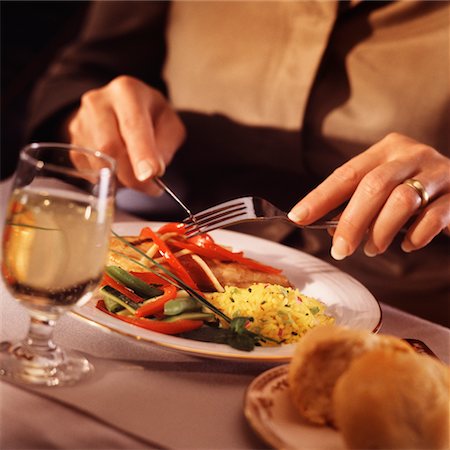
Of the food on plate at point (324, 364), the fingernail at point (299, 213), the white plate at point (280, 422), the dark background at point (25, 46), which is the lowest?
the dark background at point (25, 46)

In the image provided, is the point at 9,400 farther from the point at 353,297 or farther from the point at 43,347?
the point at 353,297

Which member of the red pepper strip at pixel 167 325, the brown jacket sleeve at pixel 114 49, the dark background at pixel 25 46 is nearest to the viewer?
the red pepper strip at pixel 167 325

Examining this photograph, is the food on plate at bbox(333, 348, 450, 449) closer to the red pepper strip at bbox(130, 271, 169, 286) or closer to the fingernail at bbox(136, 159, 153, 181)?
the red pepper strip at bbox(130, 271, 169, 286)

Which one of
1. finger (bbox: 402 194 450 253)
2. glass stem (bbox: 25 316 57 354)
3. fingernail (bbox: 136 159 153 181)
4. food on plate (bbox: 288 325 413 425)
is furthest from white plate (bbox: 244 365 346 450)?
fingernail (bbox: 136 159 153 181)

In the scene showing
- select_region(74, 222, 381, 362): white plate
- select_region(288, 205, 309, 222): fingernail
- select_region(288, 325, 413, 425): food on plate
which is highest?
select_region(288, 325, 413, 425): food on plate

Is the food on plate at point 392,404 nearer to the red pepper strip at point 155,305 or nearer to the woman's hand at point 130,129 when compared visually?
the red pepper strip at point 155,305

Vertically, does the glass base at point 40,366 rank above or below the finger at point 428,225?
above

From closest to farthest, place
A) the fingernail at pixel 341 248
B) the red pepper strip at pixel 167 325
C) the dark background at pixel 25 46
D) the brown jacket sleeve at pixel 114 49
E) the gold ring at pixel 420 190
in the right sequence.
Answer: the red pepper strip at pixel 167 325
the fingernail at pixel 341 248
the gold ring at pixel 420 190
the brown jacket sleeve at pixel 114 49
the dark background at pixel 25 46

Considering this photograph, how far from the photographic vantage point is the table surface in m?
0.76

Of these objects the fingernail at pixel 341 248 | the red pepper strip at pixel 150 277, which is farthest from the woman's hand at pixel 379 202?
the red pepper strip at pixel 150 277

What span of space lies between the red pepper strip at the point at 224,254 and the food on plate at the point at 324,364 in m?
0.49

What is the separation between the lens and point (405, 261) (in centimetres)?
185

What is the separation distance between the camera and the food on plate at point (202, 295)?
996mm

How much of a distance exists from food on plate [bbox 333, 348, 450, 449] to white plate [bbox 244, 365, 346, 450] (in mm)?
37
